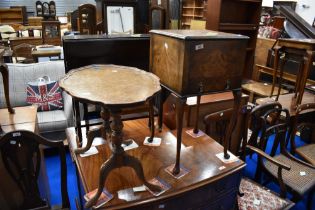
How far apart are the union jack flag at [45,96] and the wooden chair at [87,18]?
682 millimetres

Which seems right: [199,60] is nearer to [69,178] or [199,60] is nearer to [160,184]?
[160,184]

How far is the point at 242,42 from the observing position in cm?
120

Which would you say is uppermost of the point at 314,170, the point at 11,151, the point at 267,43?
A: the point at 267,43

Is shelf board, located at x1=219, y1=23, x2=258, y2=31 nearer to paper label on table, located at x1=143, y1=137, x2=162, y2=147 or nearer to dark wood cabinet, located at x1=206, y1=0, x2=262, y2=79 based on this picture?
dark wood cabinet, located at x1=206, y1=0, x2=262, y2=79

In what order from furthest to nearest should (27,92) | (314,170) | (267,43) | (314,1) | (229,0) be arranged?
1. (314,1)
2. (267,43)
3. (229,0)
4. (27,92)
5. (314,170)

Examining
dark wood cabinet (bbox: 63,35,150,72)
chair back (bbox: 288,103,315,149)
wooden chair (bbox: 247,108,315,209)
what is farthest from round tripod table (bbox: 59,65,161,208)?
chair back (bbox: 288,103,315,149)

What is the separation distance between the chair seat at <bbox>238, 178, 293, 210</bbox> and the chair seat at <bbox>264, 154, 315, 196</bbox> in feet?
0.49

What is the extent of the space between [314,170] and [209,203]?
101 centimetres

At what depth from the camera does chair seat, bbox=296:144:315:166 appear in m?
2.04

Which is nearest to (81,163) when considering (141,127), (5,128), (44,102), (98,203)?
(98,203)

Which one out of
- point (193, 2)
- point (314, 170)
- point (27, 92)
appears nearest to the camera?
point (314, 170)

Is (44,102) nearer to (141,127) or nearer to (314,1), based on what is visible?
(141,127)

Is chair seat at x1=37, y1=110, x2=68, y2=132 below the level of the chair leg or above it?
above

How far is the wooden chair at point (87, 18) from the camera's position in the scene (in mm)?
2729
